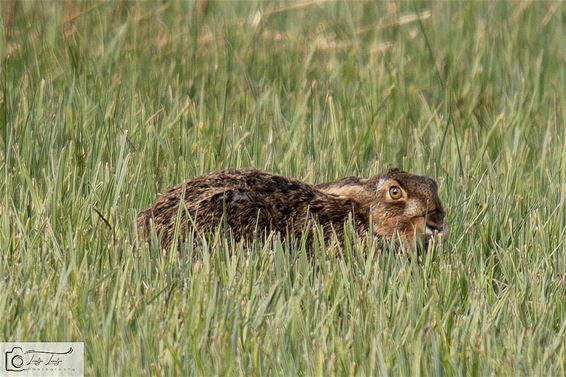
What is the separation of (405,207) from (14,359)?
74.1 inches

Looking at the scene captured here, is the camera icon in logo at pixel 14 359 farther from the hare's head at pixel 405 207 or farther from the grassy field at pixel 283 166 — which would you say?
the hare's head at pixel 405 207

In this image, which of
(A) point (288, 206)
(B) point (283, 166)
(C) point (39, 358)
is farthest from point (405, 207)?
(C) point (39, 358)

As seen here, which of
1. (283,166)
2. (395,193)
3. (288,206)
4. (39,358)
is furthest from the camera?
(283,166)

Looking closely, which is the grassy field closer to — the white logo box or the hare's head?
the white logo box

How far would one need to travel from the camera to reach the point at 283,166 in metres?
5.61

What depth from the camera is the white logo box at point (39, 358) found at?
11.2 feet

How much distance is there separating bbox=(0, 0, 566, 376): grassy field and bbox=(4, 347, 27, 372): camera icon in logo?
0.21 feet

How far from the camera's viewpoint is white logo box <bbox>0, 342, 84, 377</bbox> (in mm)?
3404

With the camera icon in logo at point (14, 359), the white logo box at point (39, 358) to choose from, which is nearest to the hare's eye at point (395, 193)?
the white logo box at point (39, 358)

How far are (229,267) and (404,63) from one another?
11.9ft

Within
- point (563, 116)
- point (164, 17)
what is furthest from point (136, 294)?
point (164, 17)

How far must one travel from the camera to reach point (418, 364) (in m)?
3.33

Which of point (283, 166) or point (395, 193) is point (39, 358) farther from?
point (283, 166)

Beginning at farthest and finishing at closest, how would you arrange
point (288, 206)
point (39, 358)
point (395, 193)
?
point (395, 193) < point (288, 206) < point (39, 358)
